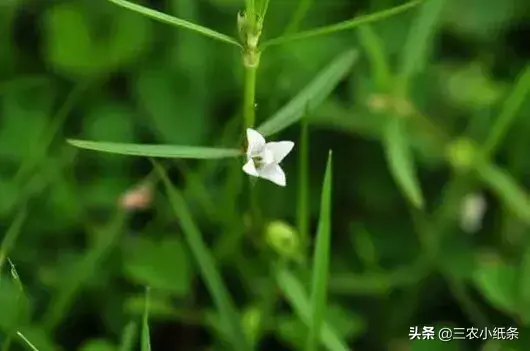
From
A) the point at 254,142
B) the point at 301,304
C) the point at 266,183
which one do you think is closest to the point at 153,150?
the point at 254,142

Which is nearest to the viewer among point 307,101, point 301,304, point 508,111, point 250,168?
point 250,168

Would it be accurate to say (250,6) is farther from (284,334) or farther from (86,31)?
(86,31)

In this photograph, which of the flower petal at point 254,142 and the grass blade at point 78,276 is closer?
the flower petal at point 254,142

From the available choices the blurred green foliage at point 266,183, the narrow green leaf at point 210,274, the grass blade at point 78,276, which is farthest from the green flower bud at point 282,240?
the grass blade at point 78,276

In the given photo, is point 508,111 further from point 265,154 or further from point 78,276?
point 78,276

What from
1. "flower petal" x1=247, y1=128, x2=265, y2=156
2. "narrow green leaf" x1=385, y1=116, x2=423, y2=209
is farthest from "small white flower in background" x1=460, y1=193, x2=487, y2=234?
"flower petal" x1=247, y1=128, x2=265, y2=156

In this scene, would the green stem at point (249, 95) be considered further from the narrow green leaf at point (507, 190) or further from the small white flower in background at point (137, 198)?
the narrow green leaf at point (507, 190)
